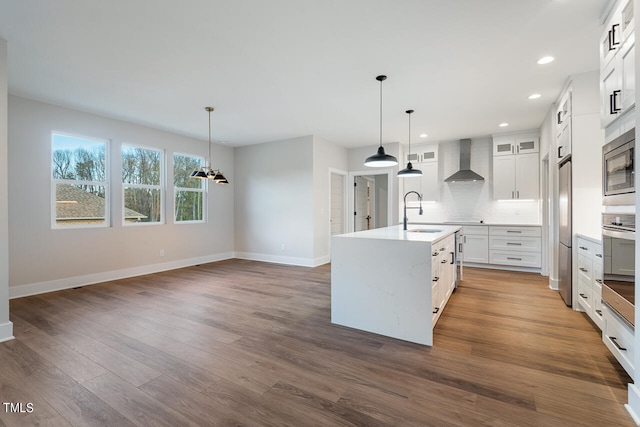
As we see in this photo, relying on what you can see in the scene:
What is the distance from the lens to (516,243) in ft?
17.9

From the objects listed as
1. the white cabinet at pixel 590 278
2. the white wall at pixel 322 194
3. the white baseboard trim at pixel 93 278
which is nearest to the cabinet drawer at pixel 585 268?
the white cabinet at pixel 590 278

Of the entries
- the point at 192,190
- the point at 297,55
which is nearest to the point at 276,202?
the point at 192,190

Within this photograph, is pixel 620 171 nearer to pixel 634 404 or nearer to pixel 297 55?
pixel 634 404

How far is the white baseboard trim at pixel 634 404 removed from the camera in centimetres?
159

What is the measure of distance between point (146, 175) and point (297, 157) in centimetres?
291

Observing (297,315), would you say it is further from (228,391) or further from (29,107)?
(29,107)

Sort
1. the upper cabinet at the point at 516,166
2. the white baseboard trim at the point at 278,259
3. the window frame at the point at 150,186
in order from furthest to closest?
the white baseboard trim at the point at 278,259 < the upper cabinet at the point at 516,166 < the window frame at the point at 150,186

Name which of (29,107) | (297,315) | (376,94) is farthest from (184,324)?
(29,107)

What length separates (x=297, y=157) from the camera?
6125 millimetres

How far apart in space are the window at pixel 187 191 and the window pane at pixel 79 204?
51.2 inches

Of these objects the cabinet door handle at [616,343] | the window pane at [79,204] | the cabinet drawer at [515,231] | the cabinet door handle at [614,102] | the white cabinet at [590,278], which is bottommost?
the cabinet door handle at [616,343]

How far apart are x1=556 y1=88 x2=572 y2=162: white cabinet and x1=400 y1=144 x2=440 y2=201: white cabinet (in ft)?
8.53

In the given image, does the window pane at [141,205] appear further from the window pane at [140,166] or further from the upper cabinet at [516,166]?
the upper cabinet at [516,166]

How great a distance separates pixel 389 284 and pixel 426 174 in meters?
4.57
